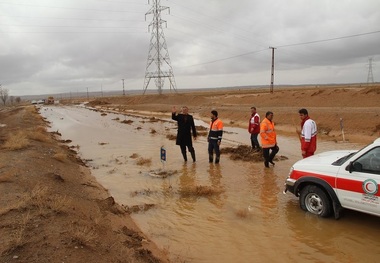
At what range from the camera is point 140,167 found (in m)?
11.8

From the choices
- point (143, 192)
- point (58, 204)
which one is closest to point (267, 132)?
point (143, 192)

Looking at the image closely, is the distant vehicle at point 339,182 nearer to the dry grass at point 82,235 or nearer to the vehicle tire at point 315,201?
the vehicle tire at point 315,201

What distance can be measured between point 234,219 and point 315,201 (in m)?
1.67

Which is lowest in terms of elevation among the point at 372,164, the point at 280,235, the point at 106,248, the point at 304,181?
the point at 280,235

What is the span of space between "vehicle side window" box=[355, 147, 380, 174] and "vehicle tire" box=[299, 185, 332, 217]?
3.11 feet

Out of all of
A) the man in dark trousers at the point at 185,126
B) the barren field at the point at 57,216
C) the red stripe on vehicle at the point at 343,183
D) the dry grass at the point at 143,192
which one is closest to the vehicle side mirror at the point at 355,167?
the red stripe on vehicle at the point at 343,183

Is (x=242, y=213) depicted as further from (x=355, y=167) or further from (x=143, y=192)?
(x=143, y=192)

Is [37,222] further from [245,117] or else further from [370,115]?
[245,117]

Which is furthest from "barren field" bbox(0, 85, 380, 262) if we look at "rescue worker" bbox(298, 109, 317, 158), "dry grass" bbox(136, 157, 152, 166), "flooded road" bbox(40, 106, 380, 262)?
"rescue worker" bbox(298, 109, 317, 158)

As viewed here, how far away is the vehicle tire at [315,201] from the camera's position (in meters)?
6.22

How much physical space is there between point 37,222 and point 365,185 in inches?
214

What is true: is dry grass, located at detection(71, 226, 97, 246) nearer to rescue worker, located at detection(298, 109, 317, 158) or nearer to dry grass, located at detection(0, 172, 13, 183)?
dry grass, located at detection(0, 172, 13, 183)

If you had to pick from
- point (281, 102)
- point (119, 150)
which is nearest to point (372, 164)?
point (119, 150)

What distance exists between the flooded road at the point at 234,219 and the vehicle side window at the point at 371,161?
1199mm
